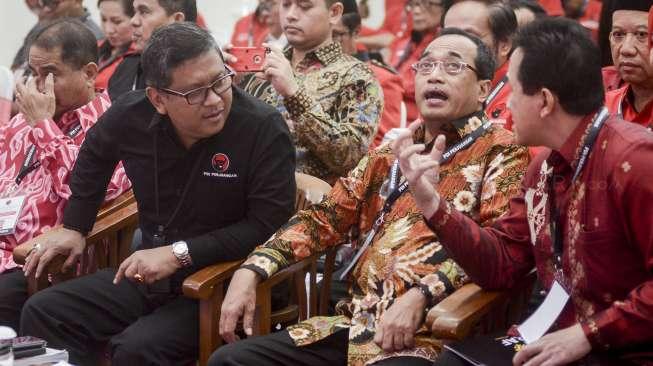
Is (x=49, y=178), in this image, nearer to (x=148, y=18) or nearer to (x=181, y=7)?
(x=148, y=18)

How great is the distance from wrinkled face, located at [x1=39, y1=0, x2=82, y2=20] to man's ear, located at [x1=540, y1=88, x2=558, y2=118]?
3.83 m

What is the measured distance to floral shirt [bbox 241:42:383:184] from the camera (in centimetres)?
352

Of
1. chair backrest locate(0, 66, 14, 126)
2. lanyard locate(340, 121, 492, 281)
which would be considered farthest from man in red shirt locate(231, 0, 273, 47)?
lanyard locate(340, 121, 492, 281)

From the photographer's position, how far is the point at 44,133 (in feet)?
11.6

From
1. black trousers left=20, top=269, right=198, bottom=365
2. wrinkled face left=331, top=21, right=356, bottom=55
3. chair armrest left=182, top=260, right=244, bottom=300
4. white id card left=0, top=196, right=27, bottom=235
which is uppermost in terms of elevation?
wrinkled face left=331, top=21, right=356, bottom=55

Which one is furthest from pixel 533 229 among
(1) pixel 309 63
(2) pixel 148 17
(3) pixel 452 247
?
(2) pixel 148 17

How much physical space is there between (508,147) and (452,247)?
389 mm

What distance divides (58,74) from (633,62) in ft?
6.36

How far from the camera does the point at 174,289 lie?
10.3 feet

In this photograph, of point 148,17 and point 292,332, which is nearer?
point 292,332

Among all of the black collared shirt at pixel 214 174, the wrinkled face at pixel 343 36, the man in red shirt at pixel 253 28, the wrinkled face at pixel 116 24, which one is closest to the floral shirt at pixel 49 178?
the black collared shirt at pixel 214 174

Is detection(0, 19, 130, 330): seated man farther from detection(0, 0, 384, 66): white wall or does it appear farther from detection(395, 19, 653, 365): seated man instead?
detection(0, 0, 384, 66): white wall

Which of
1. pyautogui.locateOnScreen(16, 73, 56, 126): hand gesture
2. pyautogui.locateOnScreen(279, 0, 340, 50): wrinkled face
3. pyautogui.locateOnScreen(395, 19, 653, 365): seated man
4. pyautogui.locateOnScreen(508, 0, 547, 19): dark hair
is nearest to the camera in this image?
pyautogui.locateOnScreen(395, 19, 653, 365): seated man

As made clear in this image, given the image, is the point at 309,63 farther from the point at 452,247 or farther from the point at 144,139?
the point at 452,247
